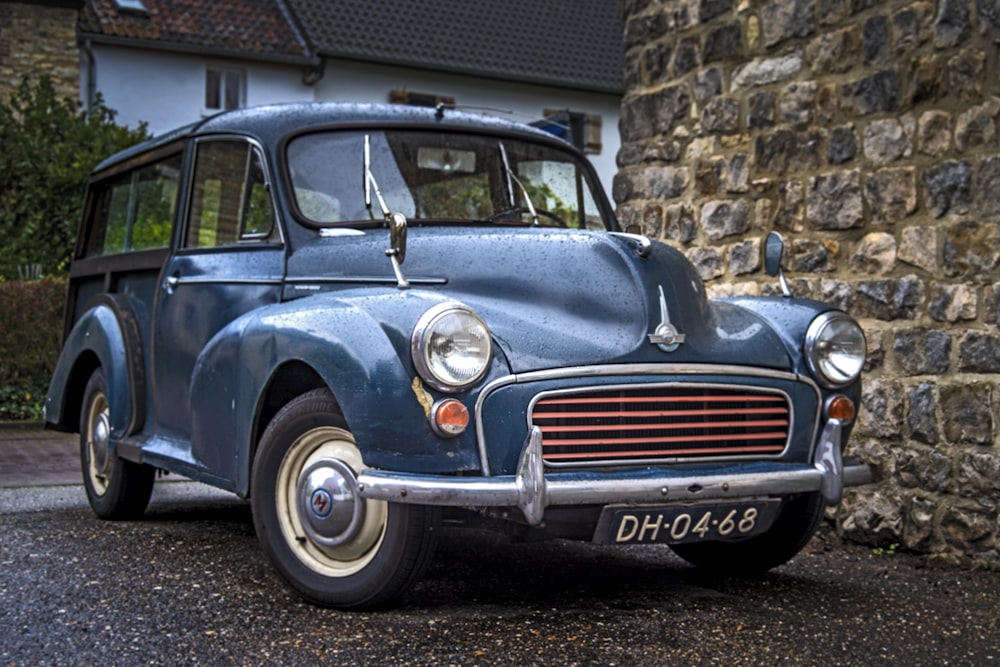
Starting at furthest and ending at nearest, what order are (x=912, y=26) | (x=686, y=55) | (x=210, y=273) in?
(x=686, y=55) → (x=912, y=26) → (x=210, y=273)

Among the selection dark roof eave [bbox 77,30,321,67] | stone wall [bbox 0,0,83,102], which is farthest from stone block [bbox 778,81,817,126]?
dark roof eave [bbox 77,30,321,67]

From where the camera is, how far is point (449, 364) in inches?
151

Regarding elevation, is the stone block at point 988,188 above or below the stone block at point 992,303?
above

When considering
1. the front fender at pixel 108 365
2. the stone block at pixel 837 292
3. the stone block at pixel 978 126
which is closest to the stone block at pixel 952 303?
the stone block at pixel 837 292

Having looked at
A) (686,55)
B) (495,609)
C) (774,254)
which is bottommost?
(495,609)

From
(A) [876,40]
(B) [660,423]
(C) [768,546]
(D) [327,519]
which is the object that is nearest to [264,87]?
(A) [876,40]

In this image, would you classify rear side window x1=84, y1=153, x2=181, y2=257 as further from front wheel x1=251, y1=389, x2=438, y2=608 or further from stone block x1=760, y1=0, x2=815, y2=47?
stone block x1=760, y1=0, x2=815, y2=47

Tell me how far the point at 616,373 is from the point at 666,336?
25 centimetres

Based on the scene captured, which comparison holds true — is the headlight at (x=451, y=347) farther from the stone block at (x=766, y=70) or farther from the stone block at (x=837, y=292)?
the stone block at (x=766, y=70)

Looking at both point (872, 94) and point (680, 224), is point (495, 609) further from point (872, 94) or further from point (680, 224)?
point (680, 224)

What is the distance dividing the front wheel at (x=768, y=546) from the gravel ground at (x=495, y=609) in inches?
3.3

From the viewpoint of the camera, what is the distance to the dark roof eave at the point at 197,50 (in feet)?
72.7

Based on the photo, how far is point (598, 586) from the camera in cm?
469

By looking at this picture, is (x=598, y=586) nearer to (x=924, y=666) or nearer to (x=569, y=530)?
(x=569, y=530)
